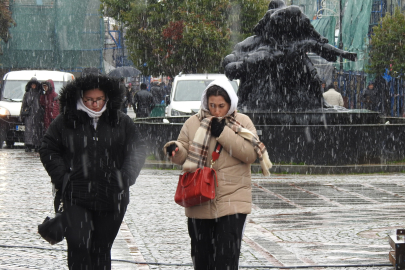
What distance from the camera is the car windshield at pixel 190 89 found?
76.2 ft

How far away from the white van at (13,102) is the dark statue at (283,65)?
4.92 meters

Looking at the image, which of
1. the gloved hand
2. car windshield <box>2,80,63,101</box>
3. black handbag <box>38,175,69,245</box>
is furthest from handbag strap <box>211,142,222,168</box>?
Answer: car windshield <box>2,80,63,101</box>

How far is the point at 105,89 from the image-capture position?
537 centimetres

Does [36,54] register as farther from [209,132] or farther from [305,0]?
[209,132]

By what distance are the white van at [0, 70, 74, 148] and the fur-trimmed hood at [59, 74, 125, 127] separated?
49.4ft

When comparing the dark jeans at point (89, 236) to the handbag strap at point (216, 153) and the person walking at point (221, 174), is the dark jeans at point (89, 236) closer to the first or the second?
the person walking at point (221, 174)

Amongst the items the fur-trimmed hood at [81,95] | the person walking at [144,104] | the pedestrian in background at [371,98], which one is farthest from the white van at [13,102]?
the fur-trimmed hood at [81,95]

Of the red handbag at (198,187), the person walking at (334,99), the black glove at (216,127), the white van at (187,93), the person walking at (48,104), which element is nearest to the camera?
the red handbag at (198,187)

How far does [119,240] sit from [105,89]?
2926 mm

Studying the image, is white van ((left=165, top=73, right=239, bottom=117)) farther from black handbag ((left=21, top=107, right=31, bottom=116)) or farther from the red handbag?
the red handbag

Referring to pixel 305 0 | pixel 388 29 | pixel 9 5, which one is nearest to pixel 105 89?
pixel 388 29

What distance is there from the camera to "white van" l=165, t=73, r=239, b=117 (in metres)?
22.6

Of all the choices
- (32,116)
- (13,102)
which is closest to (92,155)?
(32,116)

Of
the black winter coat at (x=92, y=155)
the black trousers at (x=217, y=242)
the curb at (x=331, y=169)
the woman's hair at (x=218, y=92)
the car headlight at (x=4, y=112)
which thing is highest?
the woman's hair at (x=218, y=92)
